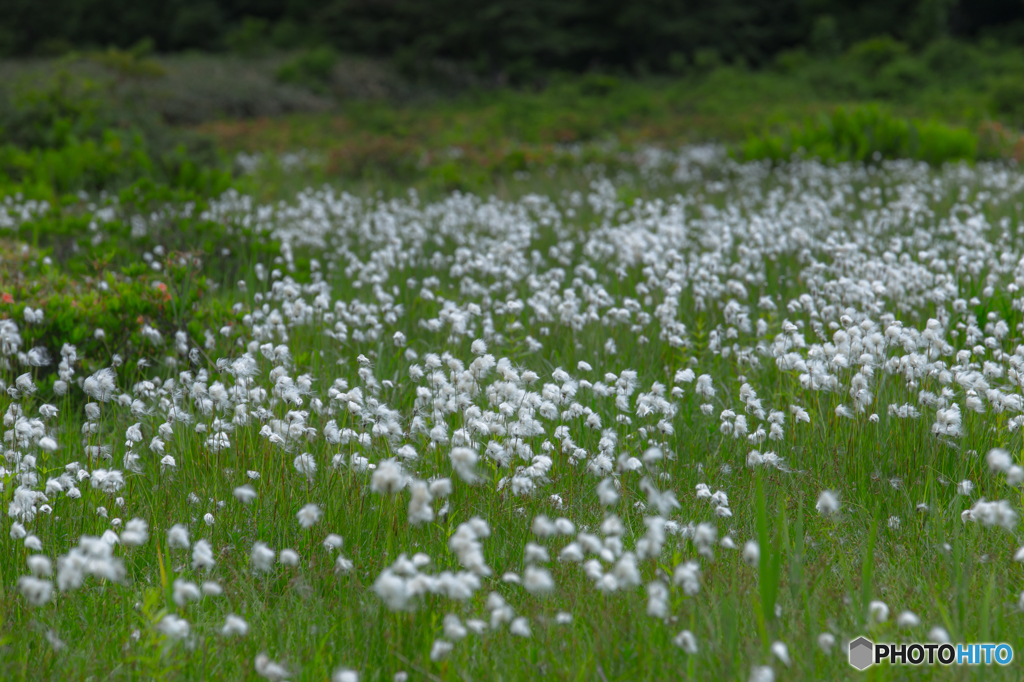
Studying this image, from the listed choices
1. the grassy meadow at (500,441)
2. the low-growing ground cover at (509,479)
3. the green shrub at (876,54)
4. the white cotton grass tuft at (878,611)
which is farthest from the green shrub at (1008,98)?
the white cotton grass tuft at (878,611)

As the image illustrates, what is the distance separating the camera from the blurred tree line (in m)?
27.4

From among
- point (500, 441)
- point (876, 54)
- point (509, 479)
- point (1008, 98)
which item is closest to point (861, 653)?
point (509, 479)

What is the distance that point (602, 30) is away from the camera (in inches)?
1165

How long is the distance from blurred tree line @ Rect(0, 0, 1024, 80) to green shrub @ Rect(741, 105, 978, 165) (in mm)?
14713

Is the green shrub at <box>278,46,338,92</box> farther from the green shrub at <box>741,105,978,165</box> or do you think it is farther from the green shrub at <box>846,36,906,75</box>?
the green shrub at <box>741,105,978,165</box>

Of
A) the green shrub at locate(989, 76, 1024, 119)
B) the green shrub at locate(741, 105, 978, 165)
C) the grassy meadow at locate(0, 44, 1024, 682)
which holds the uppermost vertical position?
the grassy meadow at locate(0, 44, 1024, 682)

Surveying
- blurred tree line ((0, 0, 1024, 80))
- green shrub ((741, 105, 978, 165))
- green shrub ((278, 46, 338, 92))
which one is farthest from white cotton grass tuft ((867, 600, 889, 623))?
blurred tree line ((0, 0, 1024, 80))

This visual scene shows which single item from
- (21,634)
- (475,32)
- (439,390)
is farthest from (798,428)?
(475,32)

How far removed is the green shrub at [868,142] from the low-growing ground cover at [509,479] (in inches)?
212

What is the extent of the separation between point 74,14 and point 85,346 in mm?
34956

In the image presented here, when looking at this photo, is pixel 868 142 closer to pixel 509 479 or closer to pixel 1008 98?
pixel 1008 98

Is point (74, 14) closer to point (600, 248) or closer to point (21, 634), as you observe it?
point (600, 248)

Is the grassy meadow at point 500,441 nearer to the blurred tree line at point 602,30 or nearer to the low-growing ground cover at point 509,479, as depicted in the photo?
the low-growing ground cover at point 509,479

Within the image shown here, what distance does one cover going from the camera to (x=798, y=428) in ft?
13.0
